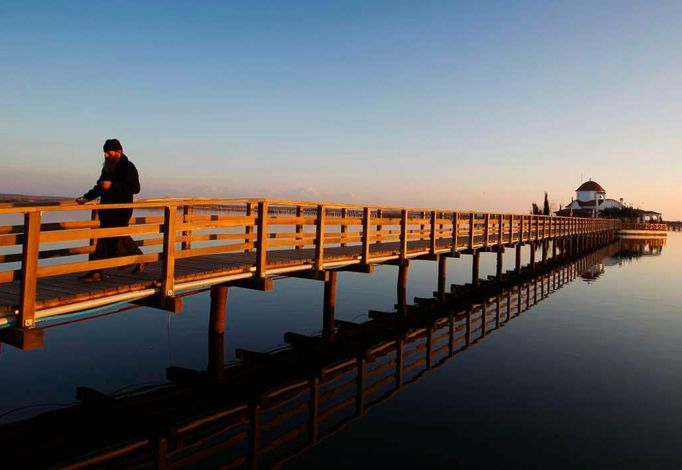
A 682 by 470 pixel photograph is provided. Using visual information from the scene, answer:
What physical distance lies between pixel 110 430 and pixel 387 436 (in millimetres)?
3761

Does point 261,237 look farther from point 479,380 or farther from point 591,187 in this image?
point 591,187

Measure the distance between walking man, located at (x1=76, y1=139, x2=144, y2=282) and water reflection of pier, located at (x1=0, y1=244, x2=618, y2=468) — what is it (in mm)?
2085

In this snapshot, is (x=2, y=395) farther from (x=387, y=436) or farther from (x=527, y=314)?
(x=527, y=314)

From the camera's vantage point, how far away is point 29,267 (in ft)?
18.5

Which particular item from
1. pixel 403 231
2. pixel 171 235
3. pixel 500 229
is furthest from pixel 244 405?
pixel 500 229

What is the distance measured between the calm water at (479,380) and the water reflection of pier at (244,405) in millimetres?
479

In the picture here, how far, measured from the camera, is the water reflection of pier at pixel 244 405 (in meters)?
6.53

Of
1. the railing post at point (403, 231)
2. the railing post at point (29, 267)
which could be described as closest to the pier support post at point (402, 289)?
the railing post at point (403, 231)

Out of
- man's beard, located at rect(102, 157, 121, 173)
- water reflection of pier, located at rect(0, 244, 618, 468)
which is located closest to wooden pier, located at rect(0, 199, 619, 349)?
man's beard, located at rect(102, 157, 121, 173)

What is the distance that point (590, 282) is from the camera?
25.6 metres

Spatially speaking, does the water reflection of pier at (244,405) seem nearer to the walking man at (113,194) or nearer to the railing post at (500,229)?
the walking man at (113,194)

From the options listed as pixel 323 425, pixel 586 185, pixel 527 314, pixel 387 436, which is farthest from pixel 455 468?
pixel 586 185

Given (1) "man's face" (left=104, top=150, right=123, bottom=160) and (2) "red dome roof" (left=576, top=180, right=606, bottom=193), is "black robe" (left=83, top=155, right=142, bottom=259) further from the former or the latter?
(2) "red dome roof" (left=576, top=180, right=606, bottom=193)

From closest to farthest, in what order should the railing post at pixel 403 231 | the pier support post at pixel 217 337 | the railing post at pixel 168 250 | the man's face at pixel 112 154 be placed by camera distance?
the railing post at pixel 168 250
the man's face at pixel 112 154
the pier support post at pixel 217 337
the railing post at pixel 403 231
